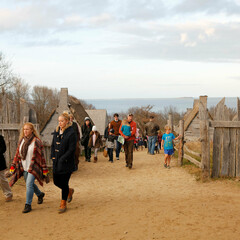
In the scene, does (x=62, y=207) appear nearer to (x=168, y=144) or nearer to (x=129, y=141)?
(x=129, y=141)

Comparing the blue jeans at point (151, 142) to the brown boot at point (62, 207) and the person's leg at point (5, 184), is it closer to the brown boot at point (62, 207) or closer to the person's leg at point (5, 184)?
the person's leg at point (5, 184)

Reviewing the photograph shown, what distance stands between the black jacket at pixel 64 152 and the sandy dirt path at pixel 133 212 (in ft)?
2.78

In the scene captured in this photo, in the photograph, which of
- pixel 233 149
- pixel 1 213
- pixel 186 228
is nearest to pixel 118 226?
pixel 186 228

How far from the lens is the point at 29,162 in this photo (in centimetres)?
623

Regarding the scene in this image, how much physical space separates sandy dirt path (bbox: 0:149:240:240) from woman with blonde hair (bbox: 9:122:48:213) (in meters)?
0.49

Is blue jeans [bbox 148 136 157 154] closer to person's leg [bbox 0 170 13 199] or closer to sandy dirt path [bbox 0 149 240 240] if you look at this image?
sandy dirt path [bbox 0 149 240 240]

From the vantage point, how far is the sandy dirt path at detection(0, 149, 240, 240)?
196 inches

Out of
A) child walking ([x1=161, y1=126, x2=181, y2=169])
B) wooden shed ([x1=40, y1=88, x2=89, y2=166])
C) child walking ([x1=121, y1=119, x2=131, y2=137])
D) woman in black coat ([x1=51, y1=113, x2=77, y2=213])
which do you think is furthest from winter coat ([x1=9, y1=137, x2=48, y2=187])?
wooden shed ([x1=40, y1=88, x2=89, y2=166])

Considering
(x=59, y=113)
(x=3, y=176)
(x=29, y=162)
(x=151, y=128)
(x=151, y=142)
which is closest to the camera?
(x=29, y=162)

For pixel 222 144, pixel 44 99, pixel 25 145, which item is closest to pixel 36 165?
pixel 25 145

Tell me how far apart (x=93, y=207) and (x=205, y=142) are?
365 cm

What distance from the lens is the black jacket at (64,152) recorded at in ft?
19.5

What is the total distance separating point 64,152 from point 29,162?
0.76 m

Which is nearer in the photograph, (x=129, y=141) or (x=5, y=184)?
(x=5, y=184)
